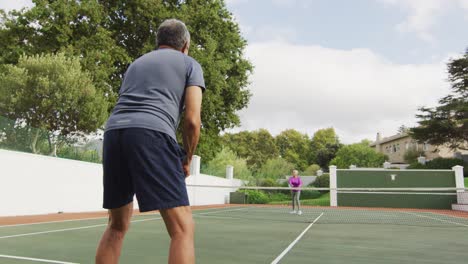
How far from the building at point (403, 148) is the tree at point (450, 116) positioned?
12453mm

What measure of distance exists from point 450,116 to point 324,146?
34.3 meters

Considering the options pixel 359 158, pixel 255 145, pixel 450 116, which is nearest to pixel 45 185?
pixel 450 116

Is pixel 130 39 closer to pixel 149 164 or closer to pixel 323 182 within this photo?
pixel 323 182

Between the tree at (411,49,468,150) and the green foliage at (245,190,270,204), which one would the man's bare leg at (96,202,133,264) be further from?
the tree at (411,49,468,150)

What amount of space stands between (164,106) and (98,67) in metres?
18.0

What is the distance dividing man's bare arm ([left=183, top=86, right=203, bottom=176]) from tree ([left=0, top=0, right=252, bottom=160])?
17.5 metres

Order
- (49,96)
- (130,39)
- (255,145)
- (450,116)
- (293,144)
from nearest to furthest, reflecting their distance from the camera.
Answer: (49,96), (130,39), (450,116), (255,145), (293,144)

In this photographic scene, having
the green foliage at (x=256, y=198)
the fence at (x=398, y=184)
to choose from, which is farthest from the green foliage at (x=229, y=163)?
the fence at (x=398, y=184)

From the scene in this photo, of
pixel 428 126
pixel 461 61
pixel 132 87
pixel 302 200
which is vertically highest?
pixel 461 61

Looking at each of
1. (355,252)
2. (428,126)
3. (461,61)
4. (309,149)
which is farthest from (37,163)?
(309,149)

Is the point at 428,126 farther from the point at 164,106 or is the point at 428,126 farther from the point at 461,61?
the point at 164,106

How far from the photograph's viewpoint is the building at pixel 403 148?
48125mm

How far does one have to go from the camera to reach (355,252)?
520 cm

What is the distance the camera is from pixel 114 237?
237cm
